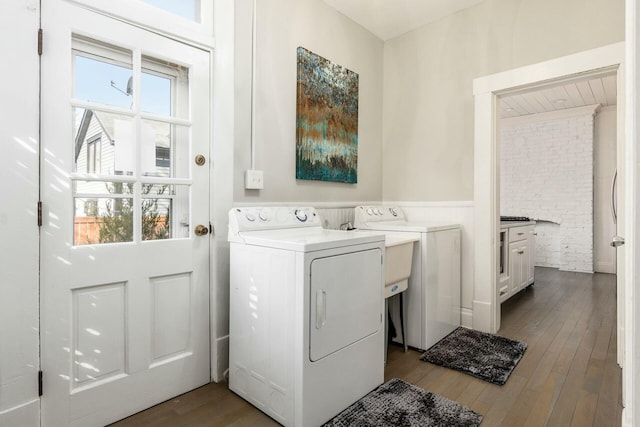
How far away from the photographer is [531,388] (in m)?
1.88

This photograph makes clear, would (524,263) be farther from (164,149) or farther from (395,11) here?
(164,149)

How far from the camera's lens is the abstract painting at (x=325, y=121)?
2.49 m

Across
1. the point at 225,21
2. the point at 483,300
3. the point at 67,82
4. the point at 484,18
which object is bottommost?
the point at 483,300

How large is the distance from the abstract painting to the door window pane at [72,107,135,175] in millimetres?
1111

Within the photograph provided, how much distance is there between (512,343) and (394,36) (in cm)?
284

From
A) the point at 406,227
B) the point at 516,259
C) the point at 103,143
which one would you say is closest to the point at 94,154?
the point at 103,143

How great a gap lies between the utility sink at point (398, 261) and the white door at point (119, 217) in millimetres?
1106

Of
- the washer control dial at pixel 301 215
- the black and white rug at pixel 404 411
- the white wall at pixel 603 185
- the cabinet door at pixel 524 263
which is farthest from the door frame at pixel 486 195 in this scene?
the white wall at pixel 603 185

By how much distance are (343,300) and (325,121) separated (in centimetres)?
153

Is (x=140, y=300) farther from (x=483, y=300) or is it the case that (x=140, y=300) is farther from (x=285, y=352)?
(x=483, y=300)

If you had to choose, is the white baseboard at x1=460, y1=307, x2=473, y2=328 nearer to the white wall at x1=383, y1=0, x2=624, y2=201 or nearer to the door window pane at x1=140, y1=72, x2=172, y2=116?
the white wall at x1=383, y1=0, x2=624, y2=201

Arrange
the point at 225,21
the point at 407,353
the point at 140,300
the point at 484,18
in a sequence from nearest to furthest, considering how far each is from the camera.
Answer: the point at 140,300
the point at 225,21
the point at 407,353
the point at 484,18

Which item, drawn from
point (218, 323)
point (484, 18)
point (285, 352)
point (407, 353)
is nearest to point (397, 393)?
point (407, 353)

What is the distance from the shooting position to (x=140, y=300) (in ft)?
5.62
